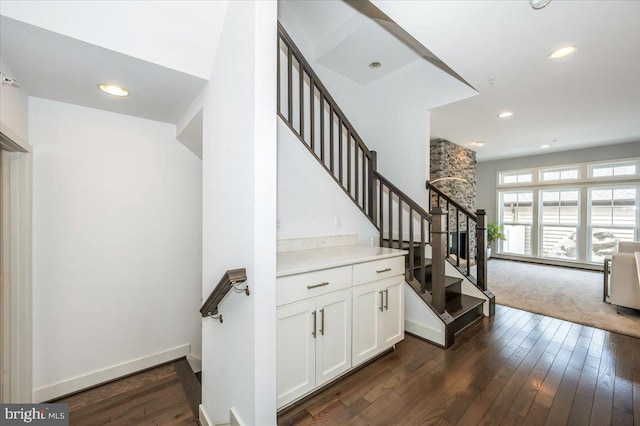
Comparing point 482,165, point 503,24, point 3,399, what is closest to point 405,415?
point 3,399

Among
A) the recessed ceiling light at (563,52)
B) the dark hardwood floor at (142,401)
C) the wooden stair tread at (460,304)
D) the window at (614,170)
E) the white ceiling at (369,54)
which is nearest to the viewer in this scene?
the dark hardwood floor at (142,401)

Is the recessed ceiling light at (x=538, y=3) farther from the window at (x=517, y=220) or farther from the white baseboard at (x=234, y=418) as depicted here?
the window at (x=517, y=220)

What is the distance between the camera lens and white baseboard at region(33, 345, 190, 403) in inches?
89.6

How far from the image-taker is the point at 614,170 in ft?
19.3

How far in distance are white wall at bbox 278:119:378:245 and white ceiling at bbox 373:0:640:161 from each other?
52.8 inches

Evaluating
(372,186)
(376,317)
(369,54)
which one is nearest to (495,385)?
(376,317)

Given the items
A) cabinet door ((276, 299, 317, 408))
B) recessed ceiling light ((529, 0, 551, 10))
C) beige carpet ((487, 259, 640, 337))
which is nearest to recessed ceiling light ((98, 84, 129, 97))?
cabinet door ((276, 299, 317, 408))

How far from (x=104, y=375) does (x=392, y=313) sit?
2915mm

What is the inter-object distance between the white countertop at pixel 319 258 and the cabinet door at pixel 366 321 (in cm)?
26

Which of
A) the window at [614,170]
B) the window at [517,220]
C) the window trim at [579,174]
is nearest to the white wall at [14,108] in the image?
the window trim at [579,174]

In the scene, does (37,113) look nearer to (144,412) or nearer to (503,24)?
(144,412)

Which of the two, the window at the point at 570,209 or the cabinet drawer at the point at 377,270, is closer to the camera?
the cabinet drawer at the point at 377,270

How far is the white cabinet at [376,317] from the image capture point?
7.23ft

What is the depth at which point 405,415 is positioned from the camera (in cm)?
179
